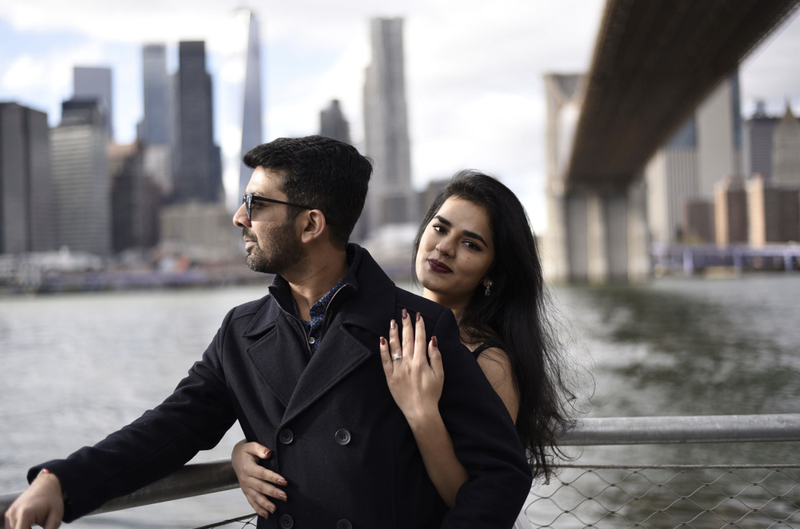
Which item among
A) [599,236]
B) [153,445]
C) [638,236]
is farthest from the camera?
[638,236]

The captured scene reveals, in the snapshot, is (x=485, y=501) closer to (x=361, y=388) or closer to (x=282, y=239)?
(x=361, y=388)

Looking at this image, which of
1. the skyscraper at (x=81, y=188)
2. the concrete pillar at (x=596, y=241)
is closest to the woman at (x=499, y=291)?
the concrete pillar at (x=596, y=241)

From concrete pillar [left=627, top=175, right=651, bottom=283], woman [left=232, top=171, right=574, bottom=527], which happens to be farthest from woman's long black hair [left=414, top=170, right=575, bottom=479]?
concrete pillar [left=627, top=175, right=651, bottom=283]

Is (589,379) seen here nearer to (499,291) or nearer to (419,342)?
(499,291)

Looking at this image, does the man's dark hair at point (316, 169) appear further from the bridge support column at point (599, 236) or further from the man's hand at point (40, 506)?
the bridge support column at point (599, 236)

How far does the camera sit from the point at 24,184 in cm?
10138

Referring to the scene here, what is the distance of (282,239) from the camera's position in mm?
1628

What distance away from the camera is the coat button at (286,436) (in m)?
1.54

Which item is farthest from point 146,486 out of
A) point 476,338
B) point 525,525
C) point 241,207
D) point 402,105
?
point 402,105

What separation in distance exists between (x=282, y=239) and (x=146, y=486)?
24.7 inches

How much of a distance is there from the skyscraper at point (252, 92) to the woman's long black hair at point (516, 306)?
77.0 meters

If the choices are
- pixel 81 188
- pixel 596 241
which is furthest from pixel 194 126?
pixel 596 241

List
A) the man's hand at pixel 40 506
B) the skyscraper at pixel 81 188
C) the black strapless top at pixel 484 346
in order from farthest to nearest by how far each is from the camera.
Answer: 1. the skyscraper at pixel 81 188
2. the black strapless top at pixel 484 346
3. the man's hand at pixel 40 506

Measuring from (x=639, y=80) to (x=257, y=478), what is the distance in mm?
24529
